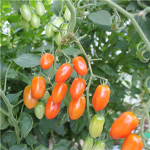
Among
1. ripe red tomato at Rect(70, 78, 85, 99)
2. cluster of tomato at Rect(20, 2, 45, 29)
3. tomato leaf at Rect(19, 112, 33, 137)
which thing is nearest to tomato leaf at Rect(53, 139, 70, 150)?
tomato leaf at Rect(19, 112, 33, 137)

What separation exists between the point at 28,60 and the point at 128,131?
0.31 metres


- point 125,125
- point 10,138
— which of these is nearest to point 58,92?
point 125,125

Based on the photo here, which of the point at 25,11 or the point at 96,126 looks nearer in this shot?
the point at 96,126

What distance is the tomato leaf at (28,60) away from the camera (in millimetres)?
399

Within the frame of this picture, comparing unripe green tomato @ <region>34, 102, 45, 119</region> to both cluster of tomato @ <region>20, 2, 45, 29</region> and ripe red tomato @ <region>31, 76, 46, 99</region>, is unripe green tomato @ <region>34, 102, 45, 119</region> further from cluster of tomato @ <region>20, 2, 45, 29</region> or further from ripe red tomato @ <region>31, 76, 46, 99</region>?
cluster of tomato @ <region>20, 2, 45, 29</region>

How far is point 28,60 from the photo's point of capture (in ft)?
1.38

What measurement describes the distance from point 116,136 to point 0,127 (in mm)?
334

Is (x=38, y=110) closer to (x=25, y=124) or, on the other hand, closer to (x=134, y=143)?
(x=25, y=124)

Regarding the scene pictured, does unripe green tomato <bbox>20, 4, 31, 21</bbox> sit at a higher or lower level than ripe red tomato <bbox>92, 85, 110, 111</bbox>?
higher

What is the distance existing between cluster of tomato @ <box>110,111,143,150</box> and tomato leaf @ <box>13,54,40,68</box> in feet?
0.86

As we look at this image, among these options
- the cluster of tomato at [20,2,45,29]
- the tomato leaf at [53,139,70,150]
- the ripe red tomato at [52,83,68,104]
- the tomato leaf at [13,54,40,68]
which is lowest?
the tomato leaf at [53,139,70,150]

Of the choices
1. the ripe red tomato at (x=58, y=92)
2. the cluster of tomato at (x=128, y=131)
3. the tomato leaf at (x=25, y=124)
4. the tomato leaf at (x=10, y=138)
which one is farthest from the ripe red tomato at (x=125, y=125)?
the tomato leaf at (x=10, y=138)

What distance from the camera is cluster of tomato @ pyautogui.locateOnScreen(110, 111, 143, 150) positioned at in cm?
26

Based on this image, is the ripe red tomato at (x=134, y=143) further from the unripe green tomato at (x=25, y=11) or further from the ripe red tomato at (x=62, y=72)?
the unripe green tomato at (x=25, y=11)
